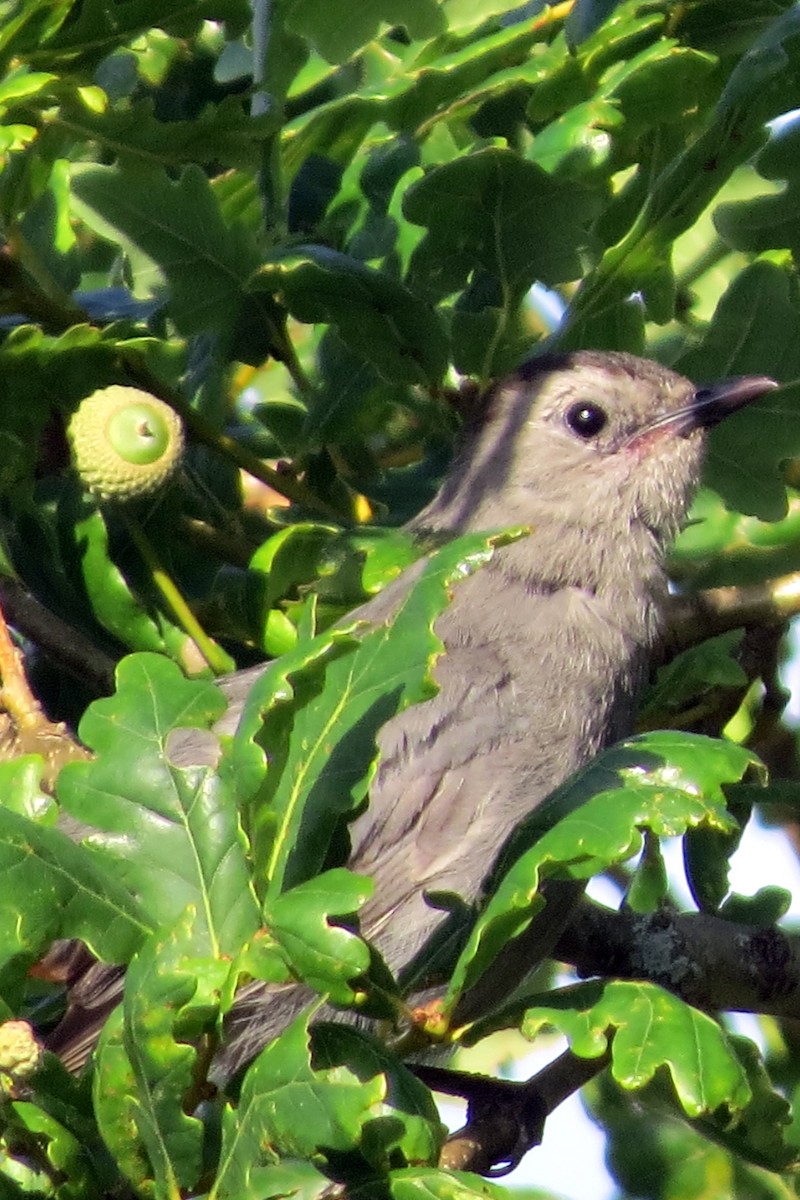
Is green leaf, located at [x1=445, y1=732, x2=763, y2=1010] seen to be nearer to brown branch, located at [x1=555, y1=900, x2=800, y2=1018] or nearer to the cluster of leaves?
the cluster of leaves

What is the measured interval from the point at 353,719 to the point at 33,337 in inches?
54.2

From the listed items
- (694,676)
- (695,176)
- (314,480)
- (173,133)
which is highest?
(173,133)

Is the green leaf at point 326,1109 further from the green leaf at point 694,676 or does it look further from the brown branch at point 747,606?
the brown branch at point 747,606

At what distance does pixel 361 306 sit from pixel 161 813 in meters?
1.47

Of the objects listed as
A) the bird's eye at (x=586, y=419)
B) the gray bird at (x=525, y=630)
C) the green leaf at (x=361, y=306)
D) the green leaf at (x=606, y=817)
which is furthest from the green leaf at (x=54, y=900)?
the bird's eye at (x=586, y=419)

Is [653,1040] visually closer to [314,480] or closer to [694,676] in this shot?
[694,676]

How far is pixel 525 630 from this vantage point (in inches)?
177

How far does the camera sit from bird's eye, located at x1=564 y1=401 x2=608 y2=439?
192 inches

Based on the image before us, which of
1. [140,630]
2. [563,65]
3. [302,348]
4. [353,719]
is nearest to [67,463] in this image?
[140,630]

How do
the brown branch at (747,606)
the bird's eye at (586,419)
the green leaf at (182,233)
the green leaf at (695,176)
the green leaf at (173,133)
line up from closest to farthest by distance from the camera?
the green leaf at (695,176), the green leaf at (173,133), the green leaf at (182,233), the brown branch at (747,606), the bird's eye at (586,419)

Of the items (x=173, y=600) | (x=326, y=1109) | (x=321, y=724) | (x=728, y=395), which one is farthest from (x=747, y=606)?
(x=326, y=1109)

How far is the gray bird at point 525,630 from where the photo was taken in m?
3.96

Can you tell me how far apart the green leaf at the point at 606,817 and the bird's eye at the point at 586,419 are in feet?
7.54

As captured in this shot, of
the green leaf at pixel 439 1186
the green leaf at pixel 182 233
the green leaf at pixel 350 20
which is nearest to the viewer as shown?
the green leaf at pixel 439 1186
